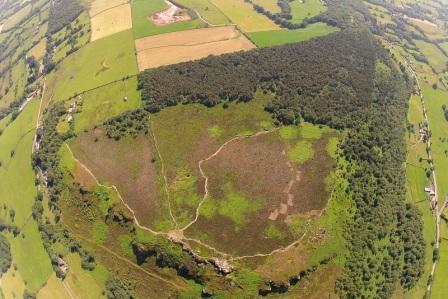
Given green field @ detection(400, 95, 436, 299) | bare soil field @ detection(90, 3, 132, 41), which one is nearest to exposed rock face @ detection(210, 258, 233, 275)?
green field @ detection(400, 95, 436, 299)

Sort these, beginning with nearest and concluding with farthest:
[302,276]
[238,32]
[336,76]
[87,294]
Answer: [302,276] → [87,294] → [336,76] → [238,32]

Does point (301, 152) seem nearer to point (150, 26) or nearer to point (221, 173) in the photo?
point (221, 173)

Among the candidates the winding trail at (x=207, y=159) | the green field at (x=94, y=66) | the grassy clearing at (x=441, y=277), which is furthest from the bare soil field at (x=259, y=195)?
the green field at (x=94, y=66)

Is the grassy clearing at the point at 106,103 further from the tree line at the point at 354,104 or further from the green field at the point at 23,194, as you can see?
the green field at the point at 23,194

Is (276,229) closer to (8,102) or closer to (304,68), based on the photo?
(304,68)

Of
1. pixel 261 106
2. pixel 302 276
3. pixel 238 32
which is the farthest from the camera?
pixel 238 32

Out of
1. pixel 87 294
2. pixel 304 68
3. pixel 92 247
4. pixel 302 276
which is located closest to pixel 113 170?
pixel 92 247
